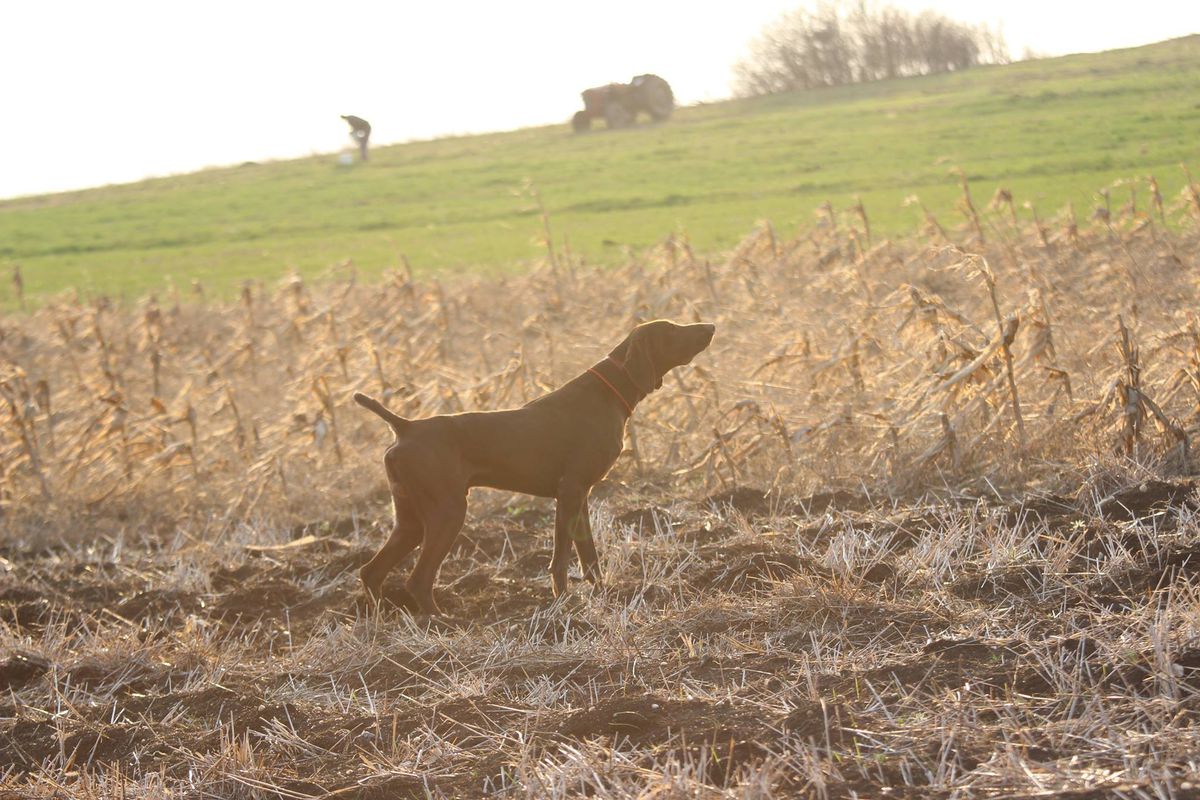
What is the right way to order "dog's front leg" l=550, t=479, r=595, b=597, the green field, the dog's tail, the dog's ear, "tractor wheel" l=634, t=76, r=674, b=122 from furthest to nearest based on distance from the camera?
1. "tractor wheel" l=634, t=76, r=674, b=122
2. the green field
3. the dog's ear
4. "dog's front leg" l=550, t=479, r=595, b=597
5. the dog's tail

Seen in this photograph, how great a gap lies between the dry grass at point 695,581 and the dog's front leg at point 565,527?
0.20 meters

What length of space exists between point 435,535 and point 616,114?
170ft

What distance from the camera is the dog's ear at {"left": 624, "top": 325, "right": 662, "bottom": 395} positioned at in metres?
6.68

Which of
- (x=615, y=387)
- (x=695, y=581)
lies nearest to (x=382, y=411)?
(x=615, y=387)

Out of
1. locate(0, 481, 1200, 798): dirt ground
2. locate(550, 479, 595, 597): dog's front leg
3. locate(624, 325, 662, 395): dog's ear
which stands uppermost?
locate(624, 325, 662, 395): dog's ear

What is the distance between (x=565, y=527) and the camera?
6398 mm

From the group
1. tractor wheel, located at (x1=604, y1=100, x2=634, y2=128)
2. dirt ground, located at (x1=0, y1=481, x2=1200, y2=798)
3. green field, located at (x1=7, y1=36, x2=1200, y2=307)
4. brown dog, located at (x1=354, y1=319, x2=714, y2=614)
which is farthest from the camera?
tractor wheel, located at (x1=604, y1=100, x2=634, y2=128)

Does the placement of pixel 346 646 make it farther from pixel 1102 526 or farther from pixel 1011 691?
pixel 1102 526

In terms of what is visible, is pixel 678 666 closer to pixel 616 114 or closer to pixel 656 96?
pixel 616 114

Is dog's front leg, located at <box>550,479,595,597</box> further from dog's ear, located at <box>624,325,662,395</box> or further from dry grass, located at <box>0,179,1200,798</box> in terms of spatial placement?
dog's ear, located at <box>624,325,662,395</box>

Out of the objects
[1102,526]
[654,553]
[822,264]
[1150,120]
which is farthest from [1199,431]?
[1150,120]

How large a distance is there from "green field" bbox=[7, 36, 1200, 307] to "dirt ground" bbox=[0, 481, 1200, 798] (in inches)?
245

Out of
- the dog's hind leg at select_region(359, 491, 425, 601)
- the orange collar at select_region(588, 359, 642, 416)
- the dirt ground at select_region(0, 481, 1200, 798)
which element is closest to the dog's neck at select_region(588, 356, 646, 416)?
the orange collar at select_region(588, 359, 642, 416)

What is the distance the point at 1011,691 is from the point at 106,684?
4.07 m
